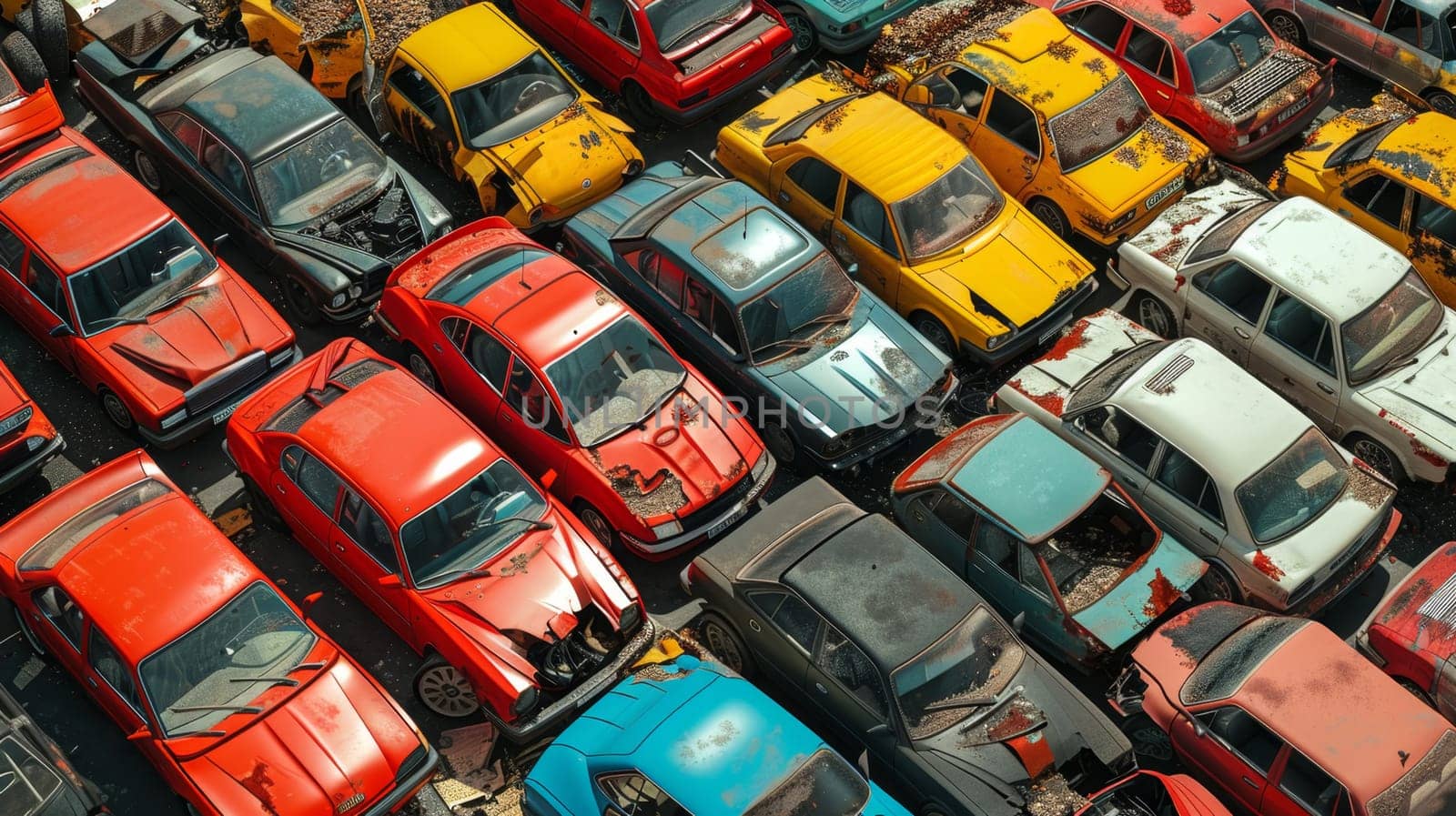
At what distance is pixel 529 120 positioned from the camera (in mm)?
14477

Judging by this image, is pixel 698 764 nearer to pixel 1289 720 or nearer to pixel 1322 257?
pixel 1289 720

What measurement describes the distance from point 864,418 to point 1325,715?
4.35m

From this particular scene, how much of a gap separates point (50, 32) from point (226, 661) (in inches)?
346

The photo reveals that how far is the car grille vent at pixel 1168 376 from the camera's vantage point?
1166 cm

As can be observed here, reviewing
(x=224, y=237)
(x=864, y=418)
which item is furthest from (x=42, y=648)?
(x=864, y=418)

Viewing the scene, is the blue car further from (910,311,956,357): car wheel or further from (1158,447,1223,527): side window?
(910,311,956,357): car wheel

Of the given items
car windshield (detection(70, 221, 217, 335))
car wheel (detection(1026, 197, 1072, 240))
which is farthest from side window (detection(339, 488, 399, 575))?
car wheel (detection(1026, 197, 1072, 240))

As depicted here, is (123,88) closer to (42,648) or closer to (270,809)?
(42,648)

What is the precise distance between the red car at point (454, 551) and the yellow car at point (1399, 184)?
26.6ft

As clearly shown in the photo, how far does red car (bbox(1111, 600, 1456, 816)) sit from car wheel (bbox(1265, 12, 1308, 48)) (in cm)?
871

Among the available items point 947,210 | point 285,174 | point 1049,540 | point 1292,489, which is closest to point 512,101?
point 285,174

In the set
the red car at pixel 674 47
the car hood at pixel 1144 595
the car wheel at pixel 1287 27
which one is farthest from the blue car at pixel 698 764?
the car wheel at pixel 1287 27

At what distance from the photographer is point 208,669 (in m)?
10.1

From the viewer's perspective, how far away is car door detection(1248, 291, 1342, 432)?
12391mm
